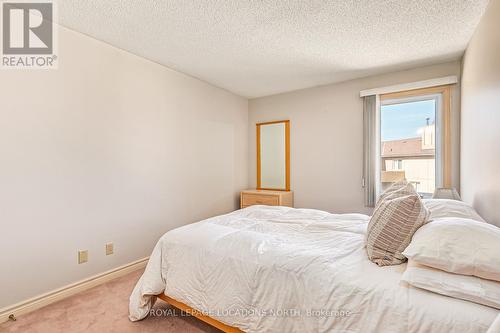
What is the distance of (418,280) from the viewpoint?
1106 mm

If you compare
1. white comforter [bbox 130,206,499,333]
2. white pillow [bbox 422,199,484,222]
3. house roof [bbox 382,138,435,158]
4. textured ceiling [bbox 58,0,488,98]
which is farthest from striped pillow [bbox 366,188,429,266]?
house roof [bbox 382,138,435,158]

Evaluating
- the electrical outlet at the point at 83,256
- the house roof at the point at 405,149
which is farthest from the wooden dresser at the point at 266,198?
the electrical outlet at the point at 83,256

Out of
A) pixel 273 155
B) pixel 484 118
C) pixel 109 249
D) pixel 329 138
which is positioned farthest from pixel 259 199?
pixel 484 118

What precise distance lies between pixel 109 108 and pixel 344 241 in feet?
8.53

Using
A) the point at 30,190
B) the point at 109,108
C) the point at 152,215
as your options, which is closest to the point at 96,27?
the point at 109,108

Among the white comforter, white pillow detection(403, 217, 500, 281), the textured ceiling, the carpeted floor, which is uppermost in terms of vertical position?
the textured ceiling

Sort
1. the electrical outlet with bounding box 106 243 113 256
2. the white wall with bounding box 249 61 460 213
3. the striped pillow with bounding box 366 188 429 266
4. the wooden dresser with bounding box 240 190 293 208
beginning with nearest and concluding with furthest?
the striped pillow with bounding box 366 188 429 266
the electrical outlet with bounding box 106 243 113 256
the white wall with bounding box 249 61 460 213
the wooden dresser with bounding box 240 190 293 208

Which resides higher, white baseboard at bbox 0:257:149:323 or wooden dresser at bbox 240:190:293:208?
wooden dresser at bbox 240:190:293:208

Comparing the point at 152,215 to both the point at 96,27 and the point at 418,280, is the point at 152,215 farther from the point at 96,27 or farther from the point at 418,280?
the point at 418,280

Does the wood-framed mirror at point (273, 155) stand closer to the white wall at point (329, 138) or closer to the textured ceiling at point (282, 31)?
the white wall at point (329, 138)

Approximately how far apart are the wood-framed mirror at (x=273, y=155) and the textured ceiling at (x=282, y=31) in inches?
49.7

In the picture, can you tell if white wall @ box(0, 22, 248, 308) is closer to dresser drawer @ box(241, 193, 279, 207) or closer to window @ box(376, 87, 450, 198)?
dresser drawer @ box(241, 193, 279, 207)

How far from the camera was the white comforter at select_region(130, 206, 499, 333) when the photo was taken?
3.44 ft

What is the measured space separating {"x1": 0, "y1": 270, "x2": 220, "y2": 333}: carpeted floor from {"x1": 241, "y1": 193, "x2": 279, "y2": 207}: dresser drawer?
2225 millimetres
